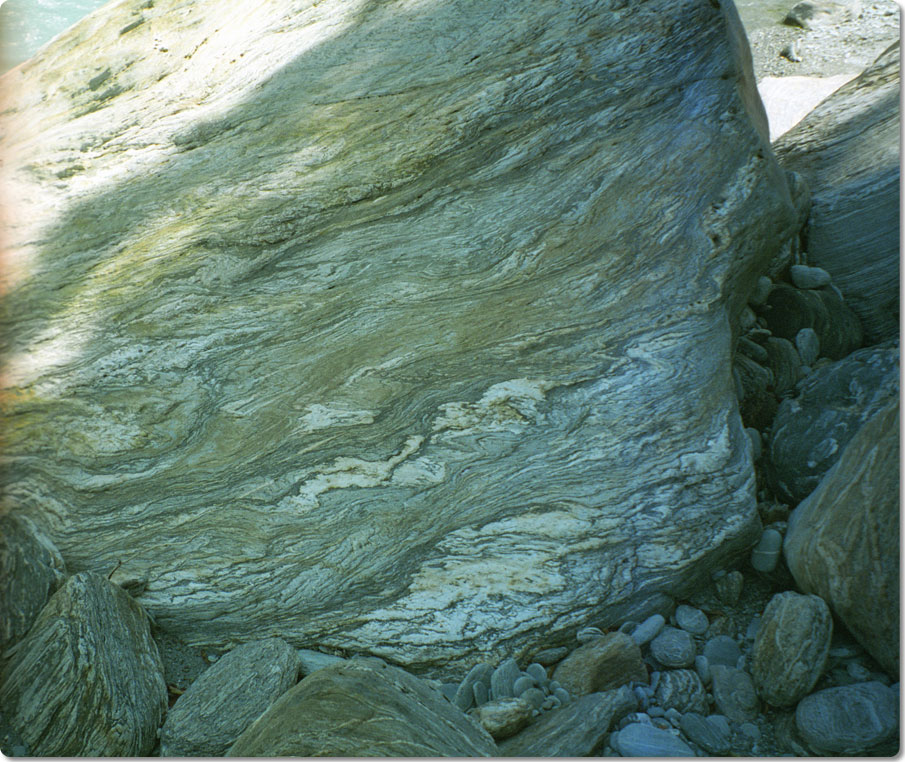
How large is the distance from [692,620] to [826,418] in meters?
0.70

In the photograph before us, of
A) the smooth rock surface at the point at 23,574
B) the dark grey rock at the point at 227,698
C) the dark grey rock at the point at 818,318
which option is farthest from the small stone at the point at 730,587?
the smooth rock surface at the point at 23,574

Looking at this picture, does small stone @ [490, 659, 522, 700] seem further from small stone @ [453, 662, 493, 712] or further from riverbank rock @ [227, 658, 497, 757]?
riverbank rock @ [227, 658, 497, 757]

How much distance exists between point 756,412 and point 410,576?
114 centimetres

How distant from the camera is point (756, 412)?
224cm

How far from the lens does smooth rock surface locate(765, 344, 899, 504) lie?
2023 mm

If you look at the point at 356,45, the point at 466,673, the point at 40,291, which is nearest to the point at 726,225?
the point at 356,45

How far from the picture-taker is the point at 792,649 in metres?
1.64

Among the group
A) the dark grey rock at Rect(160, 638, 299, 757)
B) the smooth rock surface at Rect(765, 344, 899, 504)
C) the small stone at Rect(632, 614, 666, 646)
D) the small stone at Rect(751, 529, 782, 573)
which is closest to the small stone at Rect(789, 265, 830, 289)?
the smooth rock surface at Rect(765, 344, 899, 504)

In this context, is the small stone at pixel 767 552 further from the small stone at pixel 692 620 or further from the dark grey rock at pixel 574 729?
the dark grey rock at pixel 574 729

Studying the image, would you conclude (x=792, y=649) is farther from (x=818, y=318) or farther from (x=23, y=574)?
(x=23, y=574)

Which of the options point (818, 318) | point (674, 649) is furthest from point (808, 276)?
point (674, 649)

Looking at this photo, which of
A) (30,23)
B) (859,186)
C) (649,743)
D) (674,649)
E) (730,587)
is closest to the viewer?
(649,743)

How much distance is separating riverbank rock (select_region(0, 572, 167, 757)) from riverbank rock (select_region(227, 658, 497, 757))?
296 mm

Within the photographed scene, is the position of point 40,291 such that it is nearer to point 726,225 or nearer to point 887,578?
point 726,225
